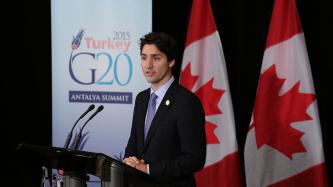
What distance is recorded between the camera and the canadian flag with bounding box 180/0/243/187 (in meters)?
4.36

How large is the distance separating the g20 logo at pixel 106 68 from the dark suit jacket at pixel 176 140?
2.14 metres

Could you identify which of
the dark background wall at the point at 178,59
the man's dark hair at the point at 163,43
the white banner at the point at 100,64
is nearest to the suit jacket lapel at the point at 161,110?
the man's dark hair at the point at 163,43

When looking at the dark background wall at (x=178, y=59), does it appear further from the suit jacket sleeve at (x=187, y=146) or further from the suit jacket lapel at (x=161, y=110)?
the suit jacket sleeve at (x=187, y=146)

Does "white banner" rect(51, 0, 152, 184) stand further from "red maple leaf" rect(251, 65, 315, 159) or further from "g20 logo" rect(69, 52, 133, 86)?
"red maple leaf" rect(251, 65, 315, 159)

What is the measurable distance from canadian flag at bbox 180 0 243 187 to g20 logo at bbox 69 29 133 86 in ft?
1.99

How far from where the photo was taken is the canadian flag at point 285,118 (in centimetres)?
407

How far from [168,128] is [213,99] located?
1.87m

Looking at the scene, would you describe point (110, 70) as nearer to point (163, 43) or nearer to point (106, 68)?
point (106, 68)

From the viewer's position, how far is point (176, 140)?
2598 mm

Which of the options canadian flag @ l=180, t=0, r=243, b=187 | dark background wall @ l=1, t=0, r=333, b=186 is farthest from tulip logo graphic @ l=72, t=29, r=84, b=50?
canadian flag @ l=180, t=0, r=243, b=187

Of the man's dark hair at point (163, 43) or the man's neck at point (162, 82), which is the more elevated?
the man's dark hair at point (163, 43)
